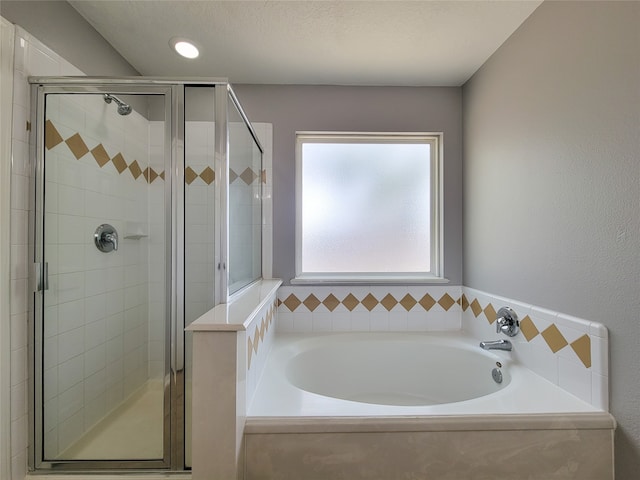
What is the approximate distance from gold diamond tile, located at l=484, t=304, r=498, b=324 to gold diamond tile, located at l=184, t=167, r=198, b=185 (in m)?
1.73

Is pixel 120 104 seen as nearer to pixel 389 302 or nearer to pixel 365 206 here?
pixel 365 206

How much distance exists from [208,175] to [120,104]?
641 mm

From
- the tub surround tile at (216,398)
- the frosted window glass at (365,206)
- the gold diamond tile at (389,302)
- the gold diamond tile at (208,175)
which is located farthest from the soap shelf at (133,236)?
the gold diamond tile at (389,302)

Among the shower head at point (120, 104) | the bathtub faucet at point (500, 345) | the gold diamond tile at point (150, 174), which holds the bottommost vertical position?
the bathtub faucet at point (500, 345)

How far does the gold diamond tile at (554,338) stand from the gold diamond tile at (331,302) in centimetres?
111

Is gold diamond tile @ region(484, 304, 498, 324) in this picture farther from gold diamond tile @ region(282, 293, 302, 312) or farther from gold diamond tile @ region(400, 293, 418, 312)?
gold diamond tile @ region(282, 293, 302, 312)

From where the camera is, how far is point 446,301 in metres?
1.93

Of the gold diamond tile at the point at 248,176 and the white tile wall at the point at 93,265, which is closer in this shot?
the white tile wall at the point at 93,265

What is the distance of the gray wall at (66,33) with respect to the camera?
1.10 meters

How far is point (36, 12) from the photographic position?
1.15 meters

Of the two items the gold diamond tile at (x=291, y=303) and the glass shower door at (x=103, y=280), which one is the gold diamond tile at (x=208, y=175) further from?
the gold diamond tile at (x=291, y=303)

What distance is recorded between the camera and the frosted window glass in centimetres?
200

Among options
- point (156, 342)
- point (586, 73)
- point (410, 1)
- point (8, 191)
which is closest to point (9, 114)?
point (8, 191)

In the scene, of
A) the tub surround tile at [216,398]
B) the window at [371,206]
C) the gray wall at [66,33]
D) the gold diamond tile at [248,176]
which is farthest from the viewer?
the window at [371,206]
